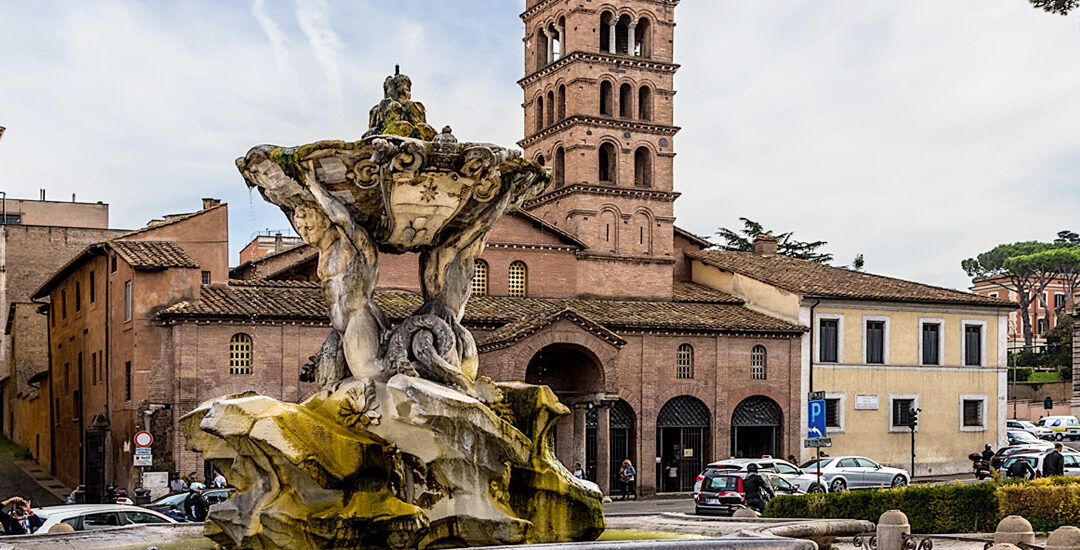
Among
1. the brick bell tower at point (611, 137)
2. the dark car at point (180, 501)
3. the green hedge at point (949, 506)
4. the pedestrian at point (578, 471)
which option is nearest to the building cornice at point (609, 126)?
the brick bell tower at point (611, 137)

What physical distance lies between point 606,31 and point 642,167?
16.3 feet

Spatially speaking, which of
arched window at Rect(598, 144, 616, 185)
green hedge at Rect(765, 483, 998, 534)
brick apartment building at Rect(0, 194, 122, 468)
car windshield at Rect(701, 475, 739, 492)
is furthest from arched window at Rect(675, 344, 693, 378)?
brick apartment building at Rect(0, 194, 122, 468)

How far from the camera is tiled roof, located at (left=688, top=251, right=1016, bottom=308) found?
164 feet

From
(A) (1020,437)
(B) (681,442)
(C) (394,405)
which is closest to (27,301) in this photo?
(B) (681,442)

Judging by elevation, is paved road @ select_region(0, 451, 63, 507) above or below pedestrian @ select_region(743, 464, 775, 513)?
below

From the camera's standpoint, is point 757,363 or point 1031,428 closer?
point 757,363

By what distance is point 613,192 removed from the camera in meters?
51.4

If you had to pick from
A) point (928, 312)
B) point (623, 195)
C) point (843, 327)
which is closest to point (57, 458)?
point (623, 195)

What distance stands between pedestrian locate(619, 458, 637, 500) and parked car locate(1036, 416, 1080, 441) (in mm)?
26054

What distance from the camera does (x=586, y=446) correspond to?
143ft

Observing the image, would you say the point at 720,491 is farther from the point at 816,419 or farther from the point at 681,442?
the point at 681,442

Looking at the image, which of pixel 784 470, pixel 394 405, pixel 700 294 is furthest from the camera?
pixel 700 294

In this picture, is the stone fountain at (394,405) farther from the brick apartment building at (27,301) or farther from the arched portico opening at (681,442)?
the brick apartment building at (27,301)

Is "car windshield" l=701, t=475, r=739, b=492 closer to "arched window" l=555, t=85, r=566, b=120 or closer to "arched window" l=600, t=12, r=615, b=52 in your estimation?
"arched window" l=555, t=85, r=566, b=120
